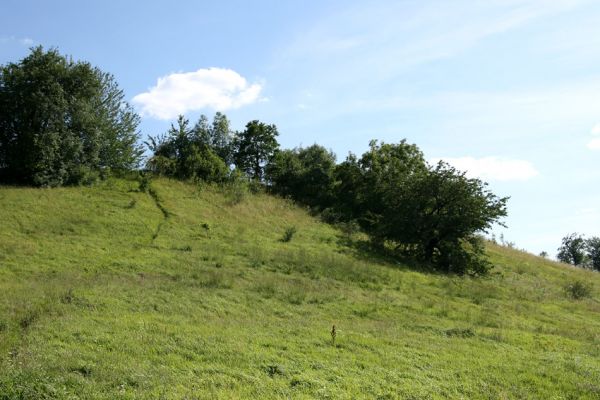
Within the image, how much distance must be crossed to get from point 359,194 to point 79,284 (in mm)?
36145

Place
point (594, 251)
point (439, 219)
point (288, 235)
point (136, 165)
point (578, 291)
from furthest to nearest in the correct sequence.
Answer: point (594, 251) → point (136, 165) → point (439, 219) → point (288, 235) → point (578, 291)

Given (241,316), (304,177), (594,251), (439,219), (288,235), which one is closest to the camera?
(241,316)

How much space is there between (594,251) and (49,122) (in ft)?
304

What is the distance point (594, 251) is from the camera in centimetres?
8750

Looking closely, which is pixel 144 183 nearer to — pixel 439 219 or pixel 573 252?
pixel 439 219

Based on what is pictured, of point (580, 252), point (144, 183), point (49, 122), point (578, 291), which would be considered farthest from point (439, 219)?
point (580, 252)

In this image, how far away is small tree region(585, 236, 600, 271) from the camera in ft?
285

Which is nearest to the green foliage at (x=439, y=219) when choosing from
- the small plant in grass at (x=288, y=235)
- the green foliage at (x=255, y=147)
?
the small plant in grass at (x=288, y=235)

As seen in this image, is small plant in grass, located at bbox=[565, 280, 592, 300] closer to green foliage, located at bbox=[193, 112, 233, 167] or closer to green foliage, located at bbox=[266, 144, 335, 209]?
green foliage, located at bbox=[266, 144, 335, 209]

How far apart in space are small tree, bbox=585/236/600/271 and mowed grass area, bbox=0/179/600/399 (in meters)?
59.3

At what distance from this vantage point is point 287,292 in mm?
20453

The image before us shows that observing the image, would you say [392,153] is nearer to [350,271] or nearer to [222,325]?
[350,271]

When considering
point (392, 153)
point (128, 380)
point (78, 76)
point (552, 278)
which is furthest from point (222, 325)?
point (392, 153)

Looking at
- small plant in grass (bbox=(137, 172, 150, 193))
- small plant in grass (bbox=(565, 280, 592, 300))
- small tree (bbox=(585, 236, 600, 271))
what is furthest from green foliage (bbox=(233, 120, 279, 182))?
small tree (bbox=(585, 236, 600, 271))
